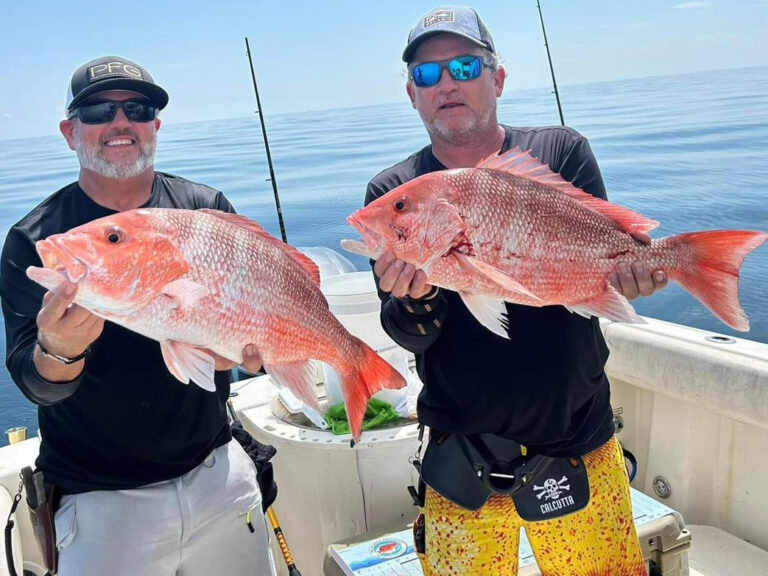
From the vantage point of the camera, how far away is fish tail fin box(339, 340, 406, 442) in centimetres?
184

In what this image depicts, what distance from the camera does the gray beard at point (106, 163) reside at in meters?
2.05

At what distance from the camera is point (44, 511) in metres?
2.03

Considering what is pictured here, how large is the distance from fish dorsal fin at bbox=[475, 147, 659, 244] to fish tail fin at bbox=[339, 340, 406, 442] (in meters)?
0.68

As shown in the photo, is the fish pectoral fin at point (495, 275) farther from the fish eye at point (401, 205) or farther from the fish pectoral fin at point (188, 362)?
the fish pectoral fin at point (188, 362)

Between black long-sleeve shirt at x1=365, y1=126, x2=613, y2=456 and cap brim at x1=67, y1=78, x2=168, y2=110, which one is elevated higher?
cap brim at x1=67, y1=78, x2=168, y2=110

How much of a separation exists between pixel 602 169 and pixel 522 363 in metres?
18.0

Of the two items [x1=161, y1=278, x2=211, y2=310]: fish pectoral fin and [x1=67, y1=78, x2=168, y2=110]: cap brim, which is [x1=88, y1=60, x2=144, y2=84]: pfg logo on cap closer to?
[x1=67, y1=78, x2=168, y2=110]: cap brim

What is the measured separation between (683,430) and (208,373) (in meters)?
2.84

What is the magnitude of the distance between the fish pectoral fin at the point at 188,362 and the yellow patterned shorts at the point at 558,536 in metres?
0.94

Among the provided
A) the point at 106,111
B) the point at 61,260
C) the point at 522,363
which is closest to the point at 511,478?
the point at 522,363

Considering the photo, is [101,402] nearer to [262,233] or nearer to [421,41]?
[262,233]

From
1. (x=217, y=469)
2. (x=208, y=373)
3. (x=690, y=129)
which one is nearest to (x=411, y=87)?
(x=208, y=373)

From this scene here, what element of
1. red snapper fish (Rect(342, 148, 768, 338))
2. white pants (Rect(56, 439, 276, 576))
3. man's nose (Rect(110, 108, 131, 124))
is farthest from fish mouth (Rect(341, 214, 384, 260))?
white pants (Rect(56, 439, 276, 576))

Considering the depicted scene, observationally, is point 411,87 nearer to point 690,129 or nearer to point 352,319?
point 352,319
